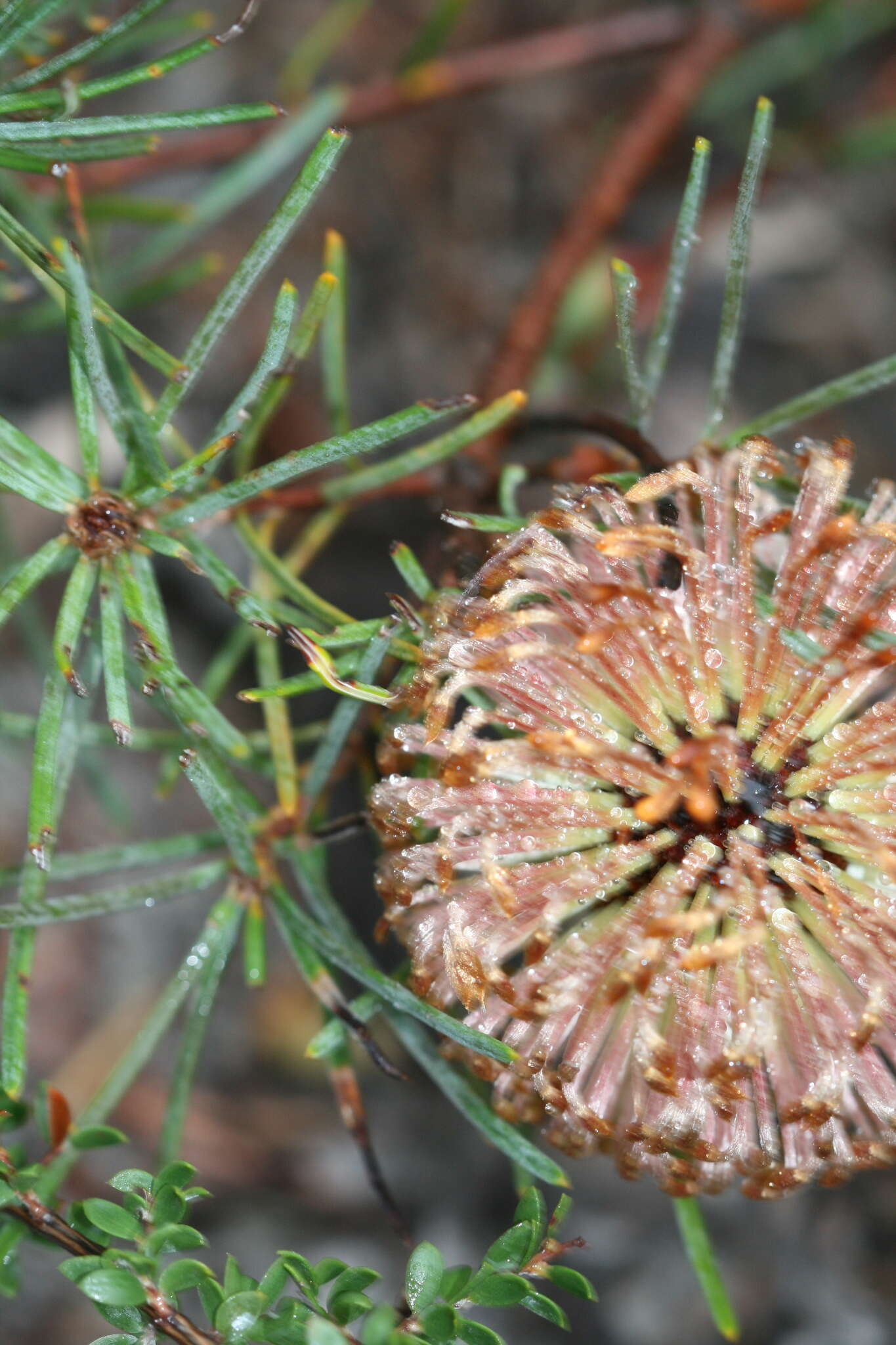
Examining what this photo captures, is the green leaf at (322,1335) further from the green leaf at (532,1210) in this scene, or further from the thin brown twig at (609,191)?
the thin brown twig at (609,191)

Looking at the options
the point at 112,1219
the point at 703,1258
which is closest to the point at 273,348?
the point at 112,1219

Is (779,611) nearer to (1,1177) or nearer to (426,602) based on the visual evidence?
(426,602)

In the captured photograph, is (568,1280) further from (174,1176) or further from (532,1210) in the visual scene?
(174,1176)

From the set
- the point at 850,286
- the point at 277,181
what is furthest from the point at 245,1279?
the point at 850,286

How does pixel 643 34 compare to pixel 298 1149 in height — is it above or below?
above

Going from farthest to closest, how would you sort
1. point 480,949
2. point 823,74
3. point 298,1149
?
point 823,74
point 298,1149
point 480,949

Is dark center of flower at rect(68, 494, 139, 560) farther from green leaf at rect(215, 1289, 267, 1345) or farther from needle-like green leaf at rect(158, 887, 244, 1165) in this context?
green leaf at rect(215, 1289, 267, 1345)
